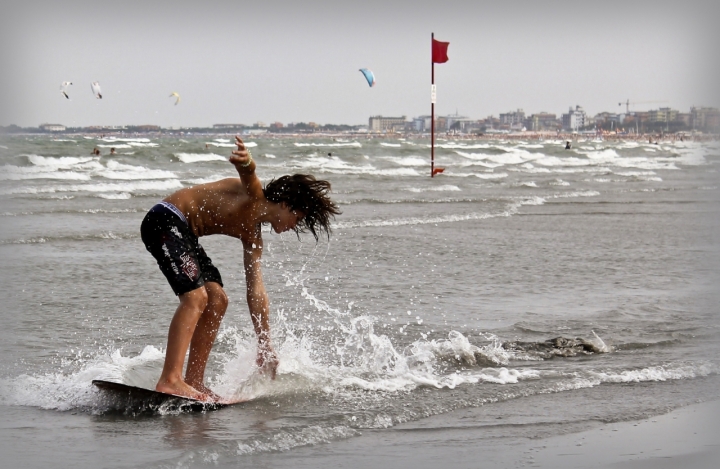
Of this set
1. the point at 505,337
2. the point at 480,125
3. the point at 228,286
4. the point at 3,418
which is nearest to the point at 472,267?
the point at 228,286

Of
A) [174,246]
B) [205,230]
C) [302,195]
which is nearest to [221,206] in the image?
[205,230]

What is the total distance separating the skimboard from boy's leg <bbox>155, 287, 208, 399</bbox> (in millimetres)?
46

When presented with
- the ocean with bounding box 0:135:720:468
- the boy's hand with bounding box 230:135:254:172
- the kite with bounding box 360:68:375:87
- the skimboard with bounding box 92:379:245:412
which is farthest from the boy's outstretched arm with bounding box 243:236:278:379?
the kite with bounding box 360:68:375:87

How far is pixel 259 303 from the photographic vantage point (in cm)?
574

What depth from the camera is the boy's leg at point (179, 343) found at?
5273 mm

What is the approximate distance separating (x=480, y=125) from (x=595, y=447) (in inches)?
6798

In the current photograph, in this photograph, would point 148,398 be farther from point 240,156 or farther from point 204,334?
point 240,156

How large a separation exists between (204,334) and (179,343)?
332 millimetres

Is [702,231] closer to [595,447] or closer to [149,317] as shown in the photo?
[149,317]

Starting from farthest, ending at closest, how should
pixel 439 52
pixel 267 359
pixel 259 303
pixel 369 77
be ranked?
pixel 369 77 → pixel 439 52 → pixel 267 359 → pixel 259 303

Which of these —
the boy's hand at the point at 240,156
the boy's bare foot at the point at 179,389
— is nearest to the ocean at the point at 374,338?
the boy's bare foot at the point at 179,389

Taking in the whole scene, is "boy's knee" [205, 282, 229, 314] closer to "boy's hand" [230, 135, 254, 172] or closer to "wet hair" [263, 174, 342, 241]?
"wet hair" [263, 174, 342, 241]

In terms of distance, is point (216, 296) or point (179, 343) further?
point (216, 296)

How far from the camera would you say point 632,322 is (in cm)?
784
